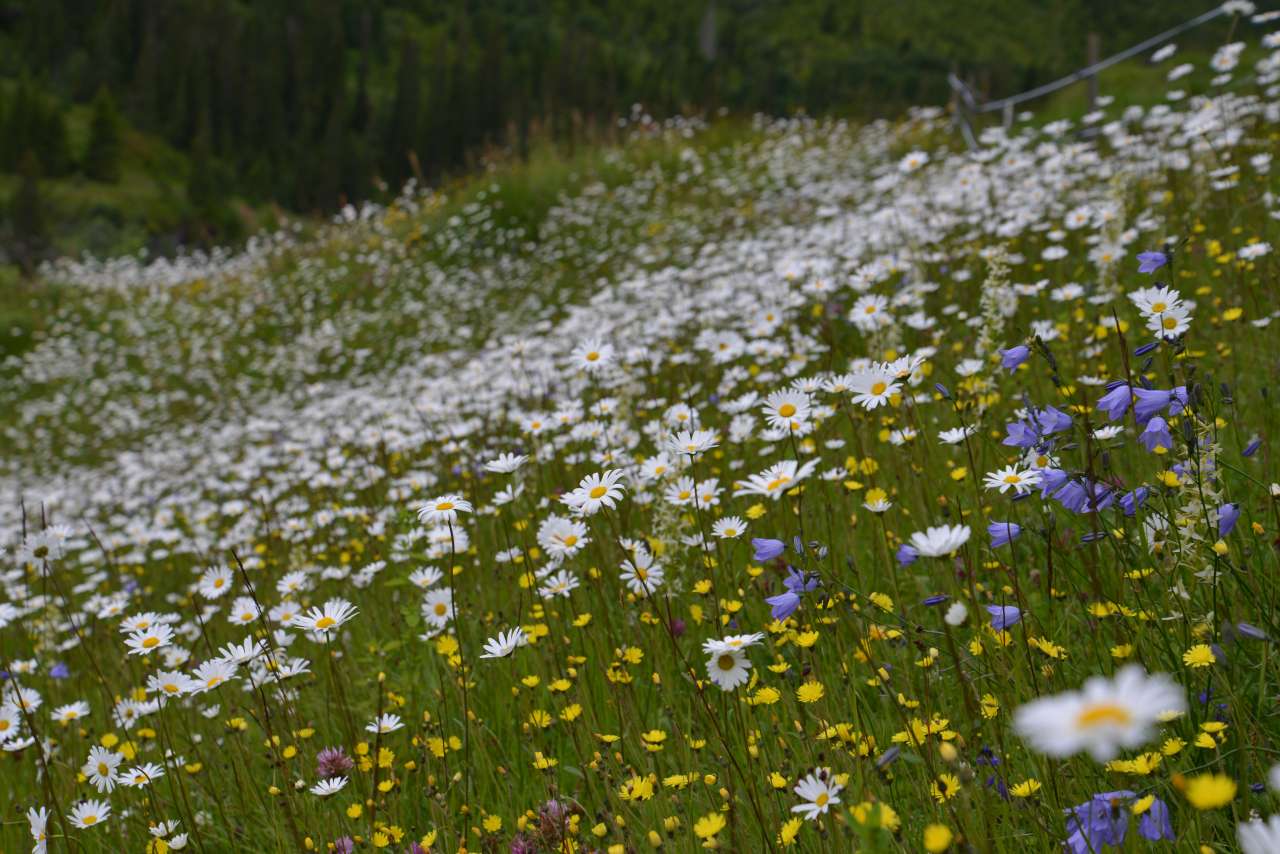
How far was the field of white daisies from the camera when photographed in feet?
5.32

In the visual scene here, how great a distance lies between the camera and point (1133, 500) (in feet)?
5.44

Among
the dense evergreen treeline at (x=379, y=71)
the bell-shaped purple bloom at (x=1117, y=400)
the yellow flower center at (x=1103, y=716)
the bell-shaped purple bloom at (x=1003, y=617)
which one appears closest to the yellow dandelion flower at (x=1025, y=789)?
the bell-shaped purple bloom at (x=1003, y=617)

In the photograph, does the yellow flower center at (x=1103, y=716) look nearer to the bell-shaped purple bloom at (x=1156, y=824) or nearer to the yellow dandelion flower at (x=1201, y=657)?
the bell-shaped purple bloom at (x=1156, y=824)

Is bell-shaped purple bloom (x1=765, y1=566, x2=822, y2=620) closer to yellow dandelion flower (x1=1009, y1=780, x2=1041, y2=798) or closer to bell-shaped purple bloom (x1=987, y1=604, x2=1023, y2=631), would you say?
bell-shaped purple bloom (x1=987, y1=604, x2=1023, y2=631)

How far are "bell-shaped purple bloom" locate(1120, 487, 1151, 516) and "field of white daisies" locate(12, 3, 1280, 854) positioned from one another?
0.01m

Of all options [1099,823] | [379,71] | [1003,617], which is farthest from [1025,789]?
[379,71]

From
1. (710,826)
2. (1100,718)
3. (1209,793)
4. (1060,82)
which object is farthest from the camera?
(1060,82)

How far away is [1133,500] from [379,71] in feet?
232

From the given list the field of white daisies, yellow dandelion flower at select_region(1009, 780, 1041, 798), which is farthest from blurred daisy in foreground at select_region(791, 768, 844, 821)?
yellow dandelion flower at select_region(1009, 780, 1041, 798)

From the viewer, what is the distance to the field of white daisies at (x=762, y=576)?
1.62 metres

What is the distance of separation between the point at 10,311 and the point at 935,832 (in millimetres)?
18947

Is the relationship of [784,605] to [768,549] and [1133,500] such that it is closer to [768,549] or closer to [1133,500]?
[768,549]

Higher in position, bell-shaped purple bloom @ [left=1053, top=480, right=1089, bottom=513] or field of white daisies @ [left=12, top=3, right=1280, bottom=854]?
bell-shaped purple bloom @ [left=1053, top=480, right=1089, bottom=513]

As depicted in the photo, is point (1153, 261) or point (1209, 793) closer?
point (1209, 793)
